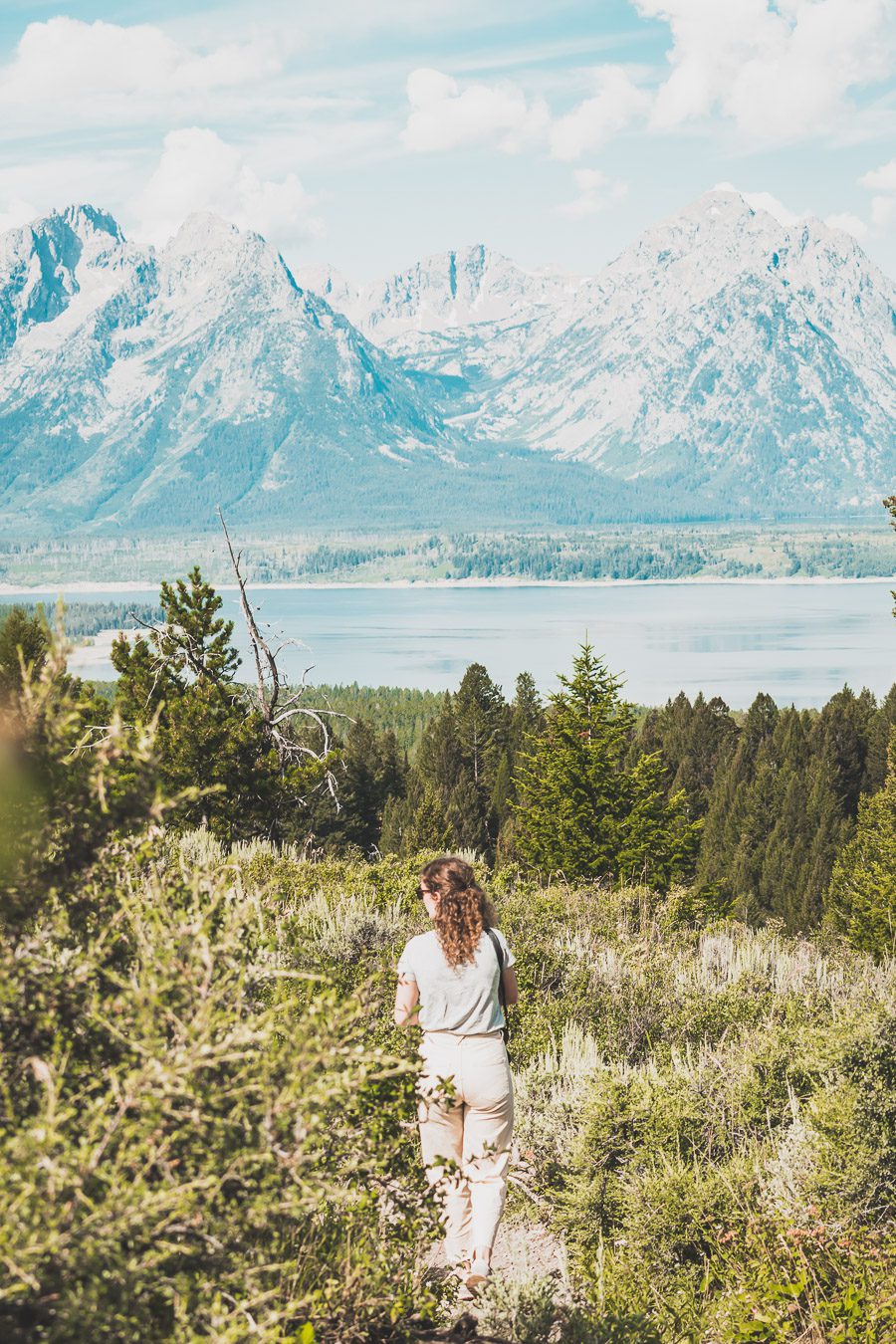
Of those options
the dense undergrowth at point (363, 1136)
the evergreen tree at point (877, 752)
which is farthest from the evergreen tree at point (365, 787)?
the dense undergrowth at point (363, 1136)

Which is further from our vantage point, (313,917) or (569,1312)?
(313,917)

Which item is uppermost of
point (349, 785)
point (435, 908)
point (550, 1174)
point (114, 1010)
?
point (114, 1010)

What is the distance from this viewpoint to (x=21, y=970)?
2.78m

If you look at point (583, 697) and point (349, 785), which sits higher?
point (583, 697)

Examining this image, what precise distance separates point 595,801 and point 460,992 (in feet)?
74.4

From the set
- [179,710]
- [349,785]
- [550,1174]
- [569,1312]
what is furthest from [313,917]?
[349,785]

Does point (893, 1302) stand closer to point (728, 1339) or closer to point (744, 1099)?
point (728, 1339)

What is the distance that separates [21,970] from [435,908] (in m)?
2.57

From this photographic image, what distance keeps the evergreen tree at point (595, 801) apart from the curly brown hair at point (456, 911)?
2121cm

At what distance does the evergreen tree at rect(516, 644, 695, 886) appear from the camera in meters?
26.9

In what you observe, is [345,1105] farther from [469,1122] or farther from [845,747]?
[845,747]

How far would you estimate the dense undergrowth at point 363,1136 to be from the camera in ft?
8.35

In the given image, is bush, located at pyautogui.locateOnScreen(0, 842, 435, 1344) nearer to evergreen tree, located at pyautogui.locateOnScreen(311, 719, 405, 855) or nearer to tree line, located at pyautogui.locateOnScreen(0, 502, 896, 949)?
tree line, located at pyautogui.locateOnScreen(0, 502, 896, 949)

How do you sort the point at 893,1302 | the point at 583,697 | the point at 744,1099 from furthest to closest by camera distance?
the point at 583,697
the point at 744,1099
the point at 893,1302
